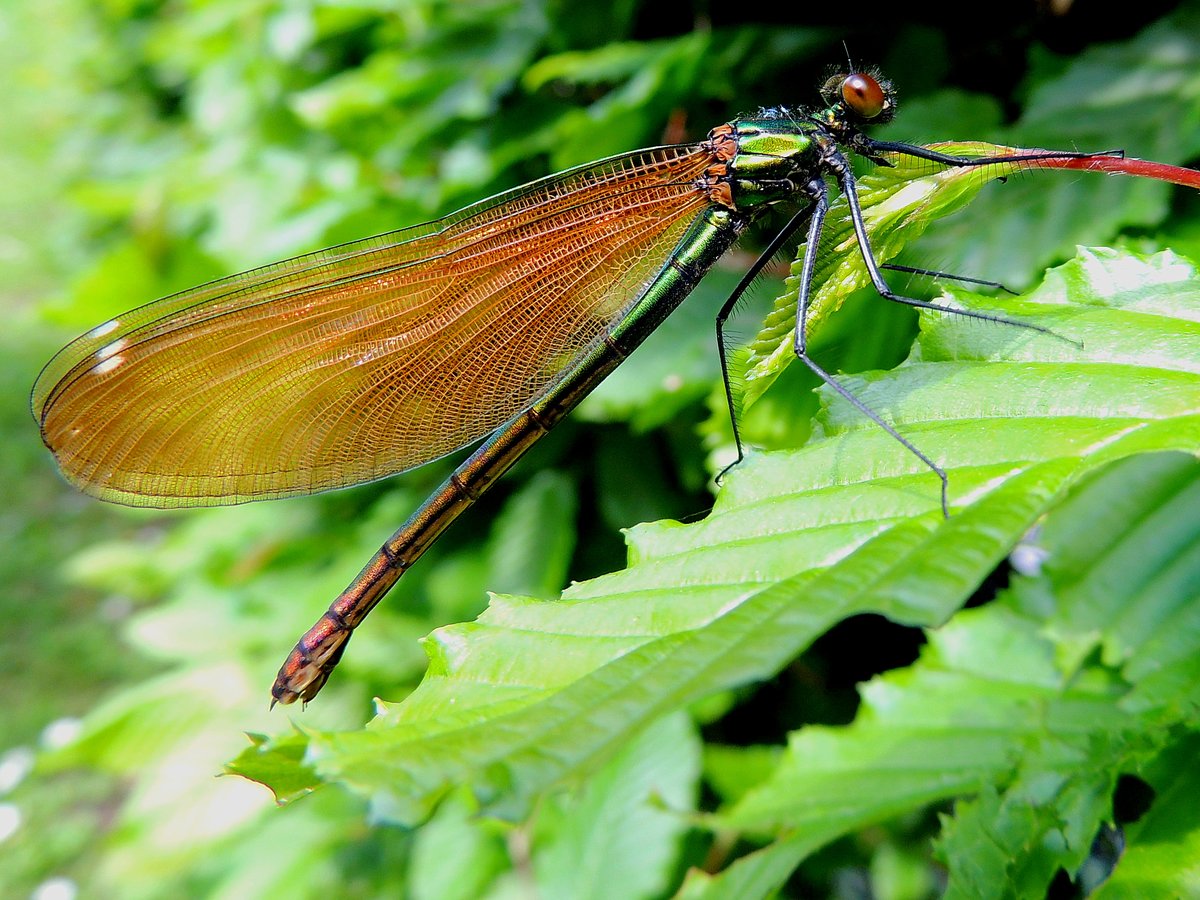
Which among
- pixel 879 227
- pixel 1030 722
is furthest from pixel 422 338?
pixel 1030 722

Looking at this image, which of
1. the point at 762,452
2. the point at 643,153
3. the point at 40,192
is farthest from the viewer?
the point at 40,192

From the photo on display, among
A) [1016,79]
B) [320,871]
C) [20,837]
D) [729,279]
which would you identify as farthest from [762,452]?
[20,837]

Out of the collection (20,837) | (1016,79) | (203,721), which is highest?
(1016,79)

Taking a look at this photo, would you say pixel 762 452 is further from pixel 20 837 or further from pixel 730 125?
pixel 20 837

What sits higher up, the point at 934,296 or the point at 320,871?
the point at 934,296

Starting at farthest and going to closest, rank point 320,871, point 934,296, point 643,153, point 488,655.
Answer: point 320,871 < point 643,153 < point 934,296 < point 488,655

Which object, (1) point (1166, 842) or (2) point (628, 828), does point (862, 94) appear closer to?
(1) point (1166, 842)

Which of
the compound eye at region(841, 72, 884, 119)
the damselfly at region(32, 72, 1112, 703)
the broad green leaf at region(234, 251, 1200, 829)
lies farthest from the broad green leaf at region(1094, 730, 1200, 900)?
the compound eye at region(841, 72, 884, 119)
